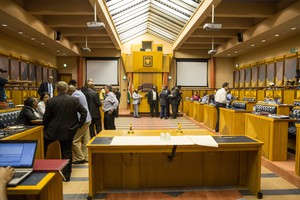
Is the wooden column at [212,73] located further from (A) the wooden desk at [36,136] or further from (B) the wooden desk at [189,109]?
(A) the wooden desk at [36,136]

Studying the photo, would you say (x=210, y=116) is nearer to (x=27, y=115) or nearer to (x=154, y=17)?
(x=27, y=115)

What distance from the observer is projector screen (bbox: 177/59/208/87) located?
661 inches

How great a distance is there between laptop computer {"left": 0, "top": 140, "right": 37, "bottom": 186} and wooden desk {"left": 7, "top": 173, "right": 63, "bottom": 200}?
0.15m

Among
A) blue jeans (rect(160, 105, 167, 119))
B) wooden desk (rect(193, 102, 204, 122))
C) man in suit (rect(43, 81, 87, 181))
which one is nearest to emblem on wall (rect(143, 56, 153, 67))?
blue jeans (rect(160, 105, 167, 119))

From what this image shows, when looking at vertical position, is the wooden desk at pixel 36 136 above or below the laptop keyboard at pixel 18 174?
below

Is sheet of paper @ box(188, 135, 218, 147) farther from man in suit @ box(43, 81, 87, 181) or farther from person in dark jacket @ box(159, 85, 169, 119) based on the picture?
person in dark jacket @ box(159, 85, 169, 119)

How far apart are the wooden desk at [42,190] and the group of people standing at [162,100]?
931 cm

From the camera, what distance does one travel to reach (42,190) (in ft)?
6.02

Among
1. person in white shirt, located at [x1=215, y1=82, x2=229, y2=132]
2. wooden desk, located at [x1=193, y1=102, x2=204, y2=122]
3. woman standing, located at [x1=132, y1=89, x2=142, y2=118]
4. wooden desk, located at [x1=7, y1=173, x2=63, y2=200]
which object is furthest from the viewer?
woman standing, located at [x1=132, y1=89, x2=142, y2=118]

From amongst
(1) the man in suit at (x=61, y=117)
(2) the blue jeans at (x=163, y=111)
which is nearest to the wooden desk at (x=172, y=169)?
(1) the man in suit at (x=61, y=117)

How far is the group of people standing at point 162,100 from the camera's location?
1139 centimetres

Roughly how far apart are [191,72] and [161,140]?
46.2 feet

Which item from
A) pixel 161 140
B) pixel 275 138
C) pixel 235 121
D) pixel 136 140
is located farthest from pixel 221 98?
pixel 136 140

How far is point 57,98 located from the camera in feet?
11.7
